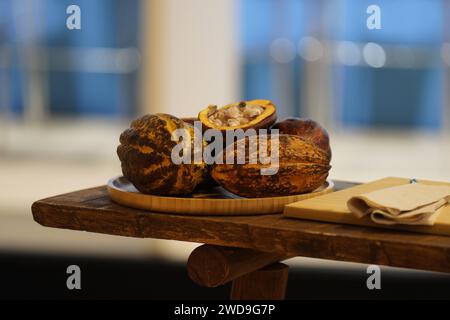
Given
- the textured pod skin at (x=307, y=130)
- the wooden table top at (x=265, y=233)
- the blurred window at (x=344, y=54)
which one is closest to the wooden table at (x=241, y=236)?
the wooden table top at (x=265, y=233)

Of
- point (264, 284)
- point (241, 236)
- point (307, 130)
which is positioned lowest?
point (264, 284)

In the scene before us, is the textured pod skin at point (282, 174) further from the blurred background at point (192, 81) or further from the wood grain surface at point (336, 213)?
the blurred background at point (192, 81)

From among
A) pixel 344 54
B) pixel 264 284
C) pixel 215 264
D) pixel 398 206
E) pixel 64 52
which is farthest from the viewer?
pixel 64 52

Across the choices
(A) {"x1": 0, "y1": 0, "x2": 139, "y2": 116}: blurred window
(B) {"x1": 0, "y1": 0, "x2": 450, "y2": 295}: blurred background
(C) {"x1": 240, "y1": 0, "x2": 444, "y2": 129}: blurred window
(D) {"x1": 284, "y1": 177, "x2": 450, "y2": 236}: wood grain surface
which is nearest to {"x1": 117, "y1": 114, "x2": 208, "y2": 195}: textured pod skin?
(D) {"x1": 284, "y1": 177, "x2": 450, "y2": 236}: wood grain surface

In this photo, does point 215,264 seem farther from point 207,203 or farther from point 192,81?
point 192,81

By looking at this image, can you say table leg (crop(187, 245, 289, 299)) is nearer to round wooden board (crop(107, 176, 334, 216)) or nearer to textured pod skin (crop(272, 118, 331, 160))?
round wooden board (crop(107, 176, 334, 216))

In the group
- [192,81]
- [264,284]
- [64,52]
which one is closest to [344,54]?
[192,81]

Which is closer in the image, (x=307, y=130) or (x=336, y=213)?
(x=336, y=213)
